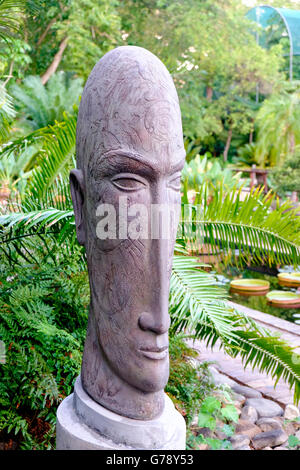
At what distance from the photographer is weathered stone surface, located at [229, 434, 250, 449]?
371cm

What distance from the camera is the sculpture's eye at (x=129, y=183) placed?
1.86 meters

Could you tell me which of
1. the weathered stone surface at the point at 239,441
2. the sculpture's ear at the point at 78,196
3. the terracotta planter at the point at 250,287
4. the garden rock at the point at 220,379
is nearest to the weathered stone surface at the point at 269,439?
the weathered stone surface at the point at 239,441

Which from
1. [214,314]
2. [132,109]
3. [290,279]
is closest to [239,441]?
[214,314]

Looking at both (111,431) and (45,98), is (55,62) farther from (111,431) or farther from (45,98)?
(111,431)

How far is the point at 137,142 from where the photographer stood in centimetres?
182

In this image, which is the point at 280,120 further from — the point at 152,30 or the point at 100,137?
the point at 100,137

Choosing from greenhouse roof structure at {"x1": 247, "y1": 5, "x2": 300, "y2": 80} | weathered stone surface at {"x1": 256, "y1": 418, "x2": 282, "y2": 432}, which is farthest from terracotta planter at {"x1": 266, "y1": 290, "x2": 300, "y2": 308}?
greenhouse roof structure at {"x1": 247, "y1": 5, "x2": 300, "y2": 80}

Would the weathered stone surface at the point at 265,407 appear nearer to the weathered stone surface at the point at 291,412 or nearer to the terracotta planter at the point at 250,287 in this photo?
the weathered stone surface at the point at 291,412

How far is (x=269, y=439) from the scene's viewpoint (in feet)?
12.3

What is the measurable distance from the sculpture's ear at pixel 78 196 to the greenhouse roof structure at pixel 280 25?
24.5 metres

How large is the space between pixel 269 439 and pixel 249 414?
369 mm

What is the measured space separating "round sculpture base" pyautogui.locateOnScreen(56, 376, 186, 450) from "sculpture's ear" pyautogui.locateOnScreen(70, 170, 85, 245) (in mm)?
715

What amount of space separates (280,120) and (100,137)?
18817mm

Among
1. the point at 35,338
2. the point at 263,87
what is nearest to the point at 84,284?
the point at 35,338
